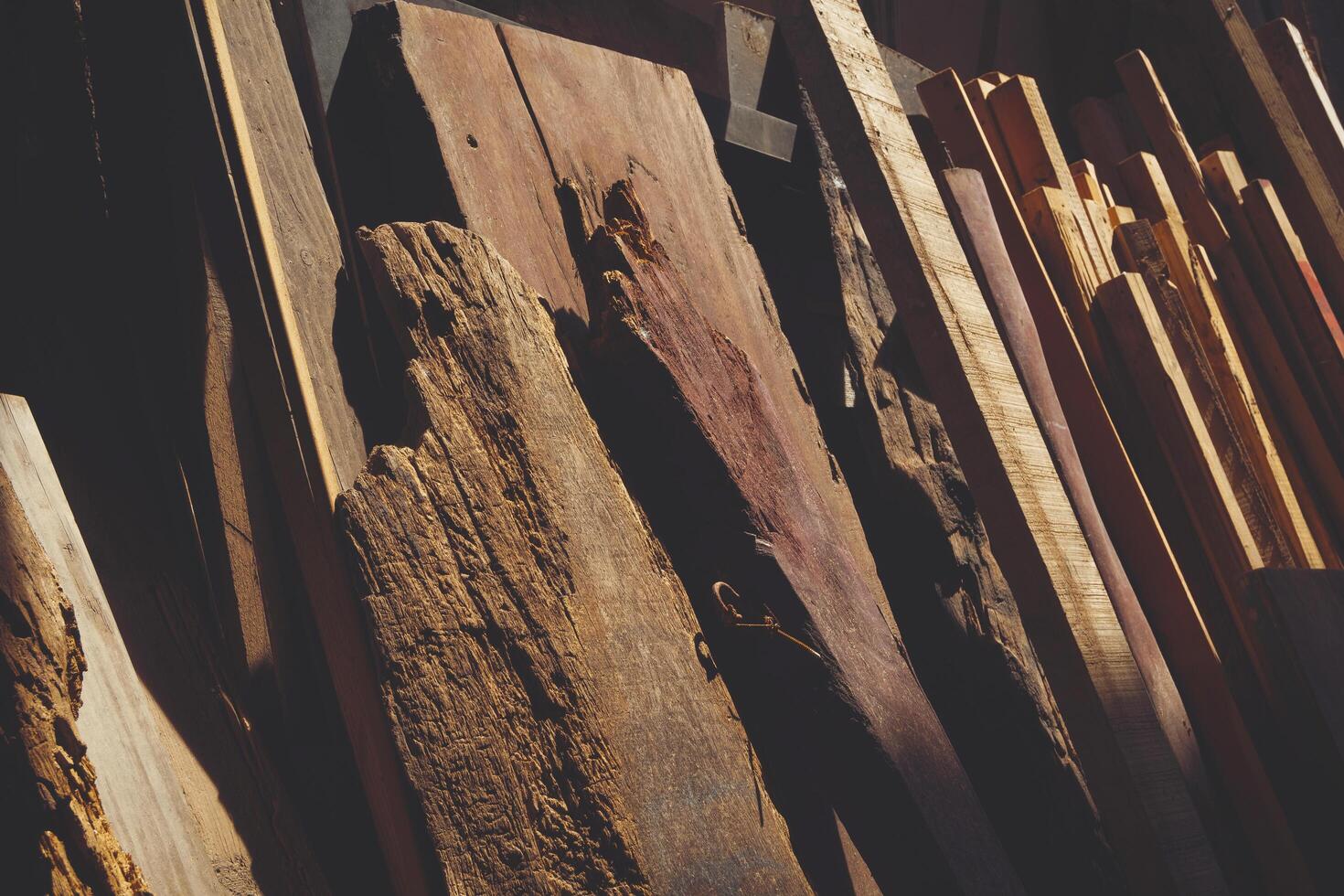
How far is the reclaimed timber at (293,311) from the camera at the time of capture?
129 centimetres

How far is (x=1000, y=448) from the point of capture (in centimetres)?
198

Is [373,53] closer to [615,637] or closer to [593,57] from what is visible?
[593,57]

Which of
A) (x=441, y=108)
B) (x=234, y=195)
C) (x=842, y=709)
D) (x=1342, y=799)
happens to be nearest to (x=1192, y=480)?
(x=1342, y=799)

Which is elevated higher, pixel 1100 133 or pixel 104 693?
pixel 1100 133

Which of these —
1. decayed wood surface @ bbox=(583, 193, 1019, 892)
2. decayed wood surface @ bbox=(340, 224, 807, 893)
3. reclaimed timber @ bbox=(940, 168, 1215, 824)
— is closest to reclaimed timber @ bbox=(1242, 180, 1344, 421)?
reclaimed timber @ bbox=(940, 168, 1215, 824)

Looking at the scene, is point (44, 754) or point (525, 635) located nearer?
point (44, 754)

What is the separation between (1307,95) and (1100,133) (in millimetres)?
690

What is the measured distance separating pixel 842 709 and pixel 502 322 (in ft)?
2.41

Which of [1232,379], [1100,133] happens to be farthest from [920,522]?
[1100,133]

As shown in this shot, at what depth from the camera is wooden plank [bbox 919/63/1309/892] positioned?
6.98 feet

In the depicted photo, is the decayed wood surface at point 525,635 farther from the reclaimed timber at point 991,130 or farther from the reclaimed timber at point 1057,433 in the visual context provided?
the reclaimed timber at point 991,130

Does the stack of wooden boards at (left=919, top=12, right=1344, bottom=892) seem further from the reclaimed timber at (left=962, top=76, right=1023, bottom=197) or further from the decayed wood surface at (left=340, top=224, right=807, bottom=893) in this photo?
the decayed wood surface at (left=340, top=224, right=807, bottom=893)

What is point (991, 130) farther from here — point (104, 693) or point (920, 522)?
point (104, 693)

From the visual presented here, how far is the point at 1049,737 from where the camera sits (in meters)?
1.96
